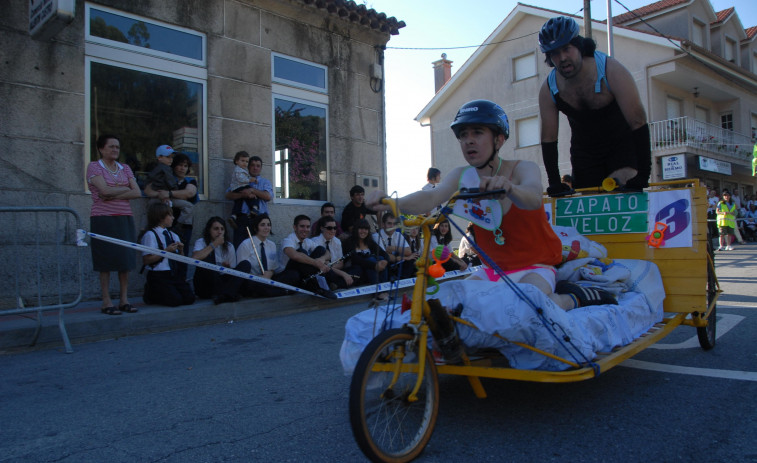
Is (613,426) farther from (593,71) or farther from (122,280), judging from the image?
(122,280)

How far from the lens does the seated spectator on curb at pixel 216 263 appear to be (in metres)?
7.16

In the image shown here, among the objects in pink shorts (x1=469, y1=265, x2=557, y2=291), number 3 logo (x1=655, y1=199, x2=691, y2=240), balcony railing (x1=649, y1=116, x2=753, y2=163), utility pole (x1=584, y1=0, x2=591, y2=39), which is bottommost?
pink shorts (x1=469, y1=265, x2=557, y2=291)

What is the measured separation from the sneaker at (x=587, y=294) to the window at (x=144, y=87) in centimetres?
676

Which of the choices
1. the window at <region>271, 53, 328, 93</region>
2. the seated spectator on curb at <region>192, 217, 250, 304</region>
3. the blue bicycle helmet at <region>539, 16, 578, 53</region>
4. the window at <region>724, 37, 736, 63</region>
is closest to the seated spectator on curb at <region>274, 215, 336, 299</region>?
the seated spectator on curb at <region>192, 217, 250, 304</region>

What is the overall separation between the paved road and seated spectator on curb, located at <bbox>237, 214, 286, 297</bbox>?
257 centimetres

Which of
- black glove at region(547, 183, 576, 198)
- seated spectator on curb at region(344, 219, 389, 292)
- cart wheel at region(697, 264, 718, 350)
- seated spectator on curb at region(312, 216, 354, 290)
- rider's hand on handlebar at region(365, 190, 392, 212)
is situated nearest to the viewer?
rider's hand on handlebar at region(365, 190, 392, 212)

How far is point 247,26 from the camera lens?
952cm

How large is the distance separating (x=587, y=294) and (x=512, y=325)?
1.00m

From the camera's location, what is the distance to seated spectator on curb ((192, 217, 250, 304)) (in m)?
7.16

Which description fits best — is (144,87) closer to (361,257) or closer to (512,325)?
(361,257)

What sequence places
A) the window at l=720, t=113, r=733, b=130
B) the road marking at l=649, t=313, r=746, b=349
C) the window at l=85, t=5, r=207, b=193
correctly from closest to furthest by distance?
the road marking at l=649, t=313, r=746, b=349 → the window at l=85, t=5, r=207, b=193 → the window at l=720, t=113, r=733, b=130

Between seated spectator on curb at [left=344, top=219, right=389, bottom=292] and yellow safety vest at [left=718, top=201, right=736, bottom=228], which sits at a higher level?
yellow safety vest at [left=718, top=201, right=736, bottom=228]

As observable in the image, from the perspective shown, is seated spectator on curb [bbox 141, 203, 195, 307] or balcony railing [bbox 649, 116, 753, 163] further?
balcony railing [bbox 649, 116, 753, 163]

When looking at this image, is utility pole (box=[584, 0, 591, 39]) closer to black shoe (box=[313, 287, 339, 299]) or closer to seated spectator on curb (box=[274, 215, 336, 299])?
seated spectator on curb (box=[274, 215, 336, 299])
